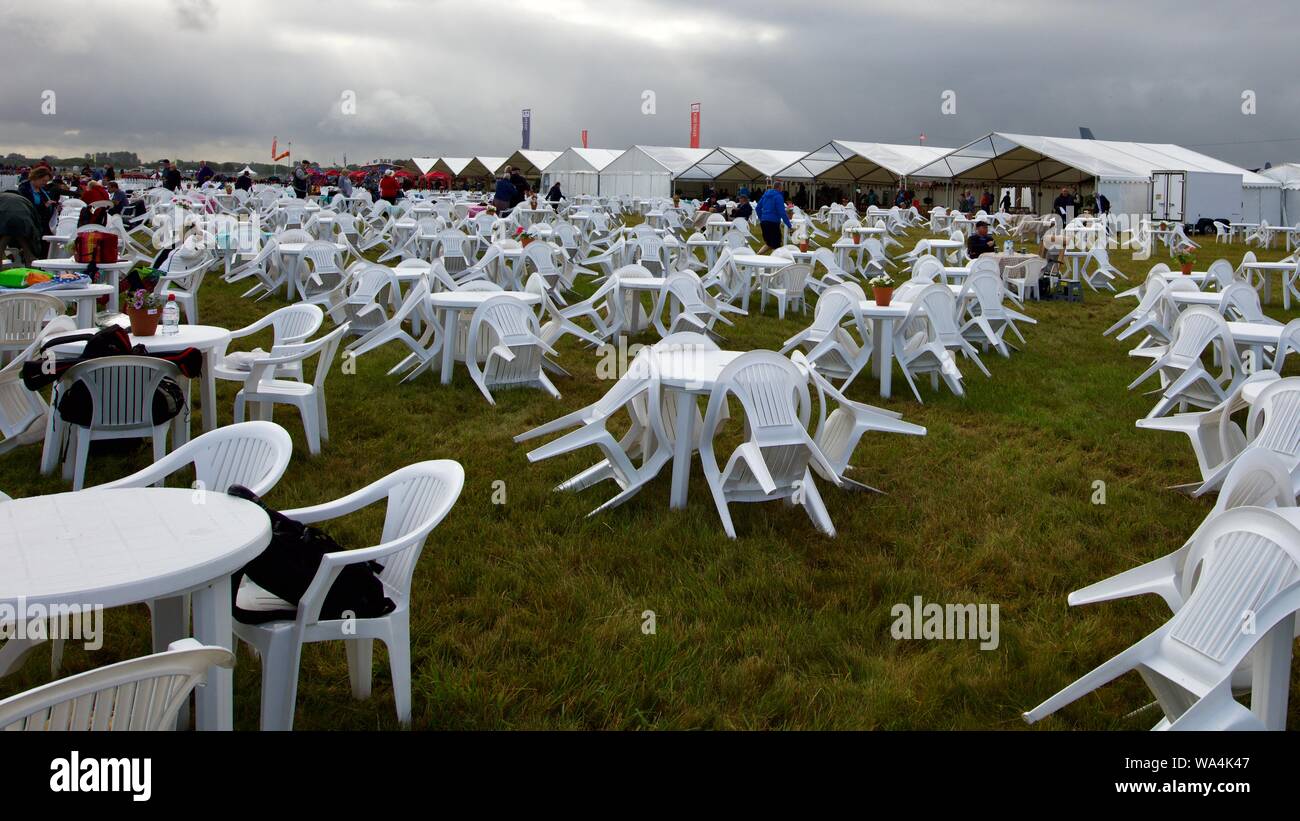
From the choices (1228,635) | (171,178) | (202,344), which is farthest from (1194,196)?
(1228,635)

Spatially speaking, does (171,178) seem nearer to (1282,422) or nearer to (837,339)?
(837,339)

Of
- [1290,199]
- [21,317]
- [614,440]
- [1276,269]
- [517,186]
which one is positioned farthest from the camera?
[1290,199]

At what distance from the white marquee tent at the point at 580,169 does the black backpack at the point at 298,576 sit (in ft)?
128

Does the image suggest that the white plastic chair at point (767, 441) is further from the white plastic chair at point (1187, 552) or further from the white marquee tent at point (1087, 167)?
the white marquee tent at point (1087, 167)

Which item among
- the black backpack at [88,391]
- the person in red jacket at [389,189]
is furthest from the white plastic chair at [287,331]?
the person in red jacket at [389,189]

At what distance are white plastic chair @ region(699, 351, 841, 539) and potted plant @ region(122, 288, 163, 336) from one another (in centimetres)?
307

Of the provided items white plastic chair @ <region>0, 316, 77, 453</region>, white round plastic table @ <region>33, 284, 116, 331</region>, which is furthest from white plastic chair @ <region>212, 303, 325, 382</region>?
white round plastic table @ <region>33, 284, 116, 331</region>

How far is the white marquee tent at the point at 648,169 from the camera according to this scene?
39.5 m

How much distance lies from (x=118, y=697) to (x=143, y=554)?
2.65 feet

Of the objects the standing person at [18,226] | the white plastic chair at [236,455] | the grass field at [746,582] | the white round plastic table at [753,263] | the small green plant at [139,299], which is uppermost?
the standing person at [18,226]

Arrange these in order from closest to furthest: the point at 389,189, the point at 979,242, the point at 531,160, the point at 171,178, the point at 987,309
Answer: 1. the point at 987,309
2. the point at 979,242
3. the point at 389,189
4. the point at 171,178
5. the point at 531,160

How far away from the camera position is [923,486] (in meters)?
5.68

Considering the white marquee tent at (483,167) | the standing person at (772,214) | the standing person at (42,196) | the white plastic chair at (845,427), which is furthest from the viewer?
the white marquee tent at (483,167)

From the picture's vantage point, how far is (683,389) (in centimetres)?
491
